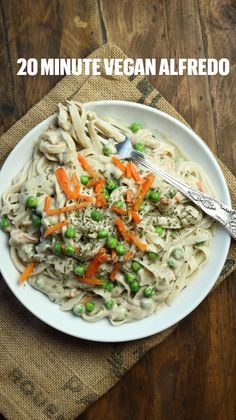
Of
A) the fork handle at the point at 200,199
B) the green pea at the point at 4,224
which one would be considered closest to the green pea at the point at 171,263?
the fork handle at the point at 200,199

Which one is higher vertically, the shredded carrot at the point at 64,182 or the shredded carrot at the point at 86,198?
the shredded carrot at the point at 64,182

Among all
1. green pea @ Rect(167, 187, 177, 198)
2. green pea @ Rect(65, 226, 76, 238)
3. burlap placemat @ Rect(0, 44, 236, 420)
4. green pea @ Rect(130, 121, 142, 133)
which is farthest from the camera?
burlap placemat @ Rect(0, 44, 236, 420)

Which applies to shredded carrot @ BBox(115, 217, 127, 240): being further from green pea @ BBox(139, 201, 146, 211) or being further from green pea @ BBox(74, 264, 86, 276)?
green pea @ BBox(74, 264, 86, 276)

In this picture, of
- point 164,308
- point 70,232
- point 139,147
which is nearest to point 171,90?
point 139,147

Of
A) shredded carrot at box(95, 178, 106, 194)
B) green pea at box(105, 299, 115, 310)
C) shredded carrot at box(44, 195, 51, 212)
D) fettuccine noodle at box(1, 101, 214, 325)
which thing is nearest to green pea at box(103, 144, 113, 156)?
fettuccine noodle at box(1, 101, 214, 325)

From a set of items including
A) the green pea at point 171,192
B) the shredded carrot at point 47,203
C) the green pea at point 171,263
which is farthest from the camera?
the green pea at point 171,263

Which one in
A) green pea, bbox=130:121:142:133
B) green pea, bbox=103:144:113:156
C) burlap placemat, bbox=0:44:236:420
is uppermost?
green pea, bbox=130:121:142:133

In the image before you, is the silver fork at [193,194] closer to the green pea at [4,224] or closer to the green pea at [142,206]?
the green pea at [142,206]
